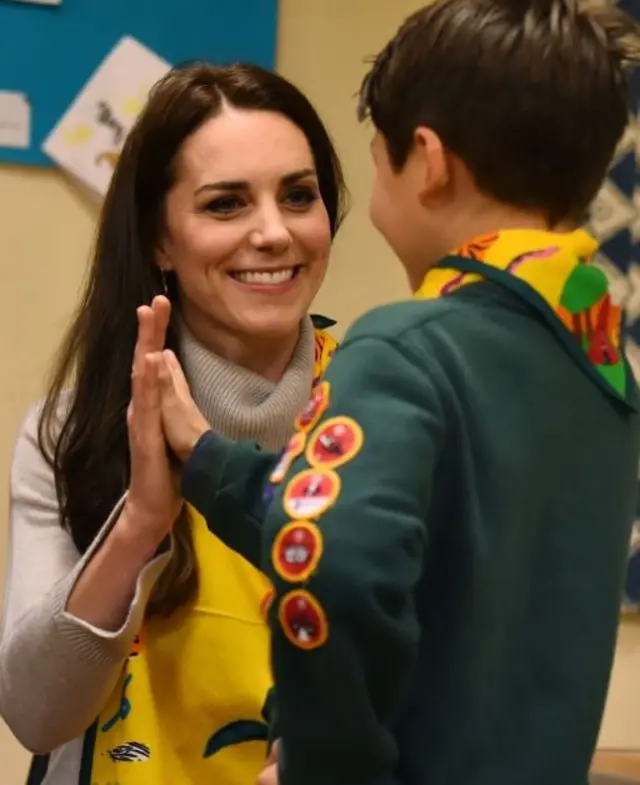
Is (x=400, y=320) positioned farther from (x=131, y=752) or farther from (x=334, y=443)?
(x=131, y=752)

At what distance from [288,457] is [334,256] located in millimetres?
1222

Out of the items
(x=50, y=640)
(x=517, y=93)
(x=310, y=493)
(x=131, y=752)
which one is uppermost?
(x=517, y=93)

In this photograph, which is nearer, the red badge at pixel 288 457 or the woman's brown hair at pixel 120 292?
the red badge at pixel 288 457

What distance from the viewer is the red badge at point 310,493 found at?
2.18 ft

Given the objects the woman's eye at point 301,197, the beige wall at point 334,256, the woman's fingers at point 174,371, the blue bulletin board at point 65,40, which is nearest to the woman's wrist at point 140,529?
the woman's fingers at point 174,371

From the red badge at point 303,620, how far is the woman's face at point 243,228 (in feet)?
2.05

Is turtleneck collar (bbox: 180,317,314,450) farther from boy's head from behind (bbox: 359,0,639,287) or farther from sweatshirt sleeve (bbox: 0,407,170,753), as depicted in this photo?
boy's head from behind (bbox: 359,0,639,287)

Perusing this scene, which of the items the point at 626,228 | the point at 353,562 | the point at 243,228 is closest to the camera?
the point at 353,562

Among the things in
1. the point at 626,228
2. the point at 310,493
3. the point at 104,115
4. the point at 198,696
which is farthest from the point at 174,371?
the point at 626,228

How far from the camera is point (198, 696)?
1.16m

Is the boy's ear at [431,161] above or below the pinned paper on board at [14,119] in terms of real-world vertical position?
above

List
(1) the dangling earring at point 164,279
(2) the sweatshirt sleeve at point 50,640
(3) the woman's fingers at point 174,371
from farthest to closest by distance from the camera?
(1) the dangling earring at point 164,279 < (2) the sweatshirt sleeve at point 50,640 < (3) the woman's fingers at point 174,371

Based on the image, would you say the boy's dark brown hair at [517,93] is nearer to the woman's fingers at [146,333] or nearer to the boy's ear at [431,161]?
the boy's ear at [431,161]

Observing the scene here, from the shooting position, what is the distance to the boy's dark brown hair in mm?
764
